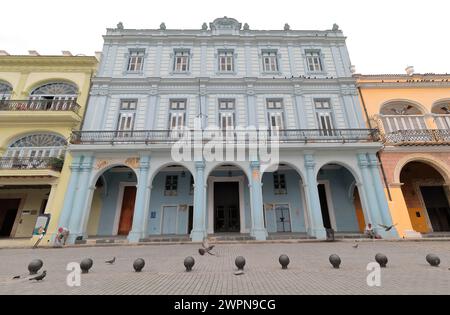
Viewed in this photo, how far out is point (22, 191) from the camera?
46.7 ft

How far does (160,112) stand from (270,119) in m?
7.44

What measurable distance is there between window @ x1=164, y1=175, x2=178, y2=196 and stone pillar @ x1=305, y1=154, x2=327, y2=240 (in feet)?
28.1

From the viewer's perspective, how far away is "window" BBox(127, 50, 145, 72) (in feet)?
50.8

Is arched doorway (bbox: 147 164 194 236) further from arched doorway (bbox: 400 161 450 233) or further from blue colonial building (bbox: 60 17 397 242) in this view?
arched doorway (bbox: 400 161 450 233)

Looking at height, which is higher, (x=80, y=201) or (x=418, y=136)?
(x=418, y=136)

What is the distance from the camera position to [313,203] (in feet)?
38.2

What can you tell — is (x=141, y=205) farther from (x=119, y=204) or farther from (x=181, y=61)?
(x=181, y=61)

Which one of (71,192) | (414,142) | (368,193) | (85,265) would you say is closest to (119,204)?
(71,192)

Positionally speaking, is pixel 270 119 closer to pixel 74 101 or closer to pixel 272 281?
pixel 272 281

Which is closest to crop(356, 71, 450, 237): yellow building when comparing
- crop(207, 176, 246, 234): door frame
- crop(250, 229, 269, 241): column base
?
crop(250, 229, 269, 241): column base

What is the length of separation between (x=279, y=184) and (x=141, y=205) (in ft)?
29.6

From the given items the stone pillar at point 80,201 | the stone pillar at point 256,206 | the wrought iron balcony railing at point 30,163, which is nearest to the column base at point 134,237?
the stone pillar at point 80,201

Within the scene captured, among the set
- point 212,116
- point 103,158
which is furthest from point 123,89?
point 212,116
